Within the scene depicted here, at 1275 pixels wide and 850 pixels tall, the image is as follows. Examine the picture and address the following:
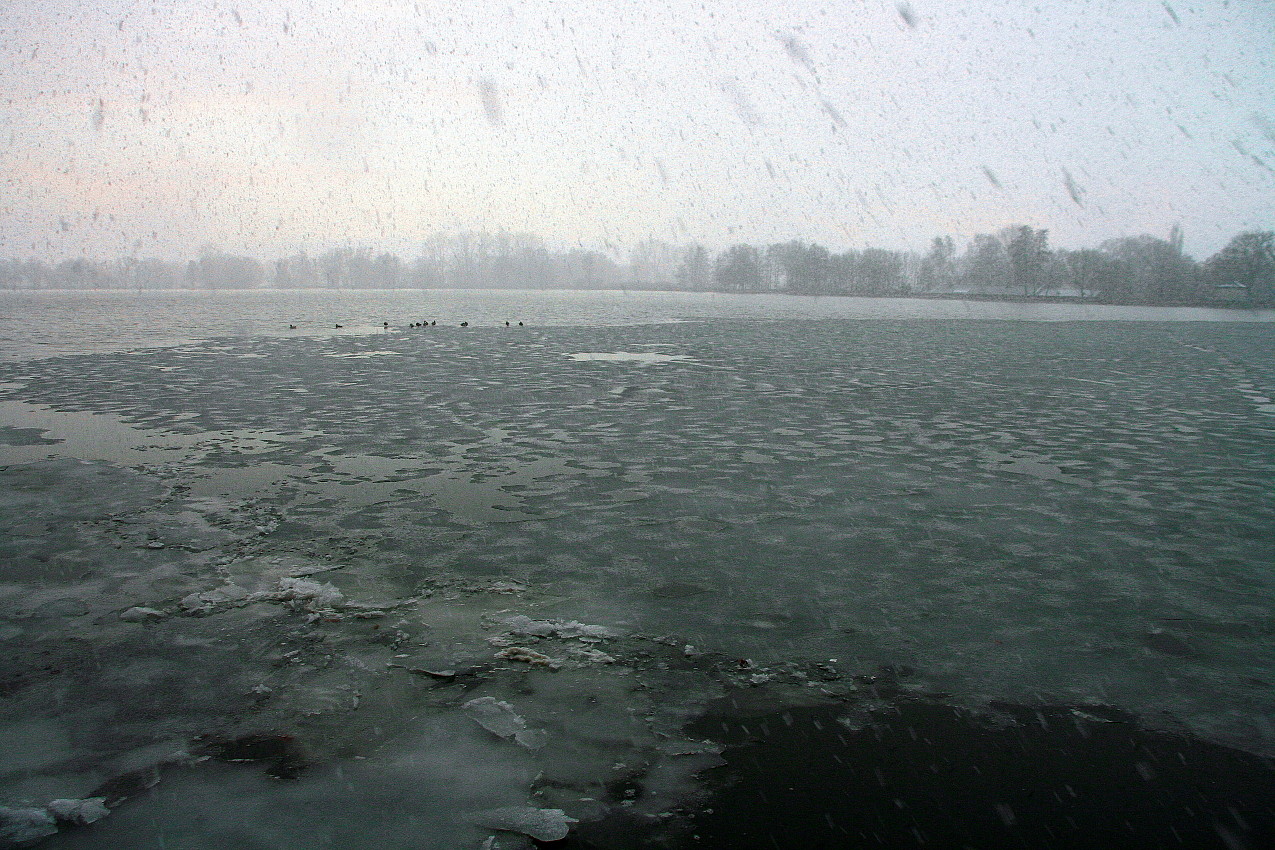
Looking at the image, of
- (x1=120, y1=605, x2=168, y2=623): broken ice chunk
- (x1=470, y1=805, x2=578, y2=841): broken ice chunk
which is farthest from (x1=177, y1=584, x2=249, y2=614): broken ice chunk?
(x1=470, y1=805, x2=578, y2=841): broken ice chunk

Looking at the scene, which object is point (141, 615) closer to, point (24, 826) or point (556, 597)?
point (24, 826)

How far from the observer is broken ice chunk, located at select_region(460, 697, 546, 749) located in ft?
15.8

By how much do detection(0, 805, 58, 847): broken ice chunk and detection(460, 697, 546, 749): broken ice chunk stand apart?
3.08ft

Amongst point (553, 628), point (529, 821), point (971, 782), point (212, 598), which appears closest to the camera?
point (529, 821)

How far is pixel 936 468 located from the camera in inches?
462

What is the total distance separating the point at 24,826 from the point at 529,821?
8.27 feet

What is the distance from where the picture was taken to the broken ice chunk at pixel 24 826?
3821 millimetres

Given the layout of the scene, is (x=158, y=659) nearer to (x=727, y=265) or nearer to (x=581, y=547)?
(x=581, y=547)

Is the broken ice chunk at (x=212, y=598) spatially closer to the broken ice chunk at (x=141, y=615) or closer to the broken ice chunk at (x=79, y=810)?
the broken ice chunk at (x=141, y=615)

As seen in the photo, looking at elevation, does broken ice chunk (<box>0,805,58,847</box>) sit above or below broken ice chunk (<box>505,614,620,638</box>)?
below

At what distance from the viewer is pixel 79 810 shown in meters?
4.05

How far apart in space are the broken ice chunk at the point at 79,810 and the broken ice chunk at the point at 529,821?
194 centimetres

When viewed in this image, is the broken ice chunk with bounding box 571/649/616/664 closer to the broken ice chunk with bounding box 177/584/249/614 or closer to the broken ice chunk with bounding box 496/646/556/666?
the broken ice chunk with bounding box 496/646/556/666

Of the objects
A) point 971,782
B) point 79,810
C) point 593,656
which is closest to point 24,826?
point 79,810
